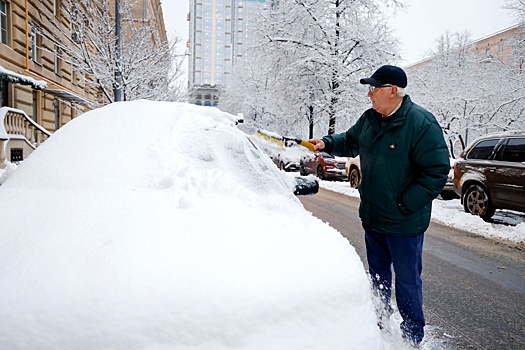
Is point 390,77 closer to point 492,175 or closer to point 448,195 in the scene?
point 492,175

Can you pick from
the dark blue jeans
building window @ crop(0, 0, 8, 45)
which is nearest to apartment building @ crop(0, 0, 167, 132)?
building window @ crop(0, 0, 8, 45)

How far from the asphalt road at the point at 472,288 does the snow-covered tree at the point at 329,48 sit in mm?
11436

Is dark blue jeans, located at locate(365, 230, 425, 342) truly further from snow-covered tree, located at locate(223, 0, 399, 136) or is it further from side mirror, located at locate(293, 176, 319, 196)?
snow-covered tree, located at locate(223, 0, 399, 136)

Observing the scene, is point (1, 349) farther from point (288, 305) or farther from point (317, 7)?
point (317, 7)

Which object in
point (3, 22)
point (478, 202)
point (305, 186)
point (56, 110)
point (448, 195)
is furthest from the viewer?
point (56, 110)

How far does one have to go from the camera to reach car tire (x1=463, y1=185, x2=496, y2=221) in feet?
25.1

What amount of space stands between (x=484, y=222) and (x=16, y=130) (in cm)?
1280

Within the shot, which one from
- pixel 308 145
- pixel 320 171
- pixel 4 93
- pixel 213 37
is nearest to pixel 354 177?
pixel 320 171

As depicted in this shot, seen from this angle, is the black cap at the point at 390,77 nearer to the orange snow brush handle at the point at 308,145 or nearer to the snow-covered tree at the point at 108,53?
the orange snow brush handle at the point at 308,145

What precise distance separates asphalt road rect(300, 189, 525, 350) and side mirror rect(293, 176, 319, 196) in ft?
4.92

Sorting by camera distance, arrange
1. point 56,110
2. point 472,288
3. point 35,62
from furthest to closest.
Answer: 1. point 56,110
2. point 35,62
3. point 472,288

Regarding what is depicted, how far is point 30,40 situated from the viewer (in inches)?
582

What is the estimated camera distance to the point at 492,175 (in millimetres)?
7449

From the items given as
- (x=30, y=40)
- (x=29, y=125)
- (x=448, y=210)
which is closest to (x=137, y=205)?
(x=448, y=210)
